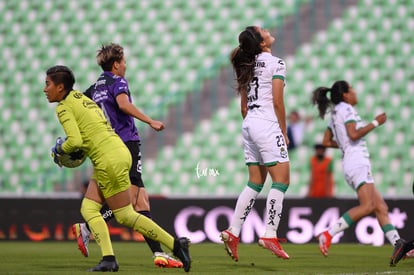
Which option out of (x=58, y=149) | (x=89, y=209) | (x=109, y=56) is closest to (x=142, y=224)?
(x=89, y=209)

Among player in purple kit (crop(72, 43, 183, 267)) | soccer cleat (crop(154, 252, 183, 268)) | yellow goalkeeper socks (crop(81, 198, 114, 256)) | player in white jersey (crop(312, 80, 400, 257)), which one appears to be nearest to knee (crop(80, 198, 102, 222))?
yellow goalkeeper socks (crop(81, 198, 114, 256))

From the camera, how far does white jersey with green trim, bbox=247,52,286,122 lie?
7340mm

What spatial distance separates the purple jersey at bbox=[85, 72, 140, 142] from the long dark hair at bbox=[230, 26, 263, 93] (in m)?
0.95

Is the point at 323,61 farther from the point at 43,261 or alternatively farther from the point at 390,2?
the point at 43,261

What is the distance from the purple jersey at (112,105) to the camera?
7.20 m

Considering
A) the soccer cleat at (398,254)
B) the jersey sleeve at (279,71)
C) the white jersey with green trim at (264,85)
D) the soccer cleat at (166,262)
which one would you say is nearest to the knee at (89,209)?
the soccer cleat at (166,262)

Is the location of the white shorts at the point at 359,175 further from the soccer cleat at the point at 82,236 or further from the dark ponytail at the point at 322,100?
the soccer cleat at the point at 82,236

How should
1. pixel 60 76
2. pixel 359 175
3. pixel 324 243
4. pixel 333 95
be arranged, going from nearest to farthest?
pixel 60 76, pixel 324 243, pixel 359 175, pixel 333 95

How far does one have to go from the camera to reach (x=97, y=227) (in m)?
6.46

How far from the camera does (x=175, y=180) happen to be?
1470 centimetres

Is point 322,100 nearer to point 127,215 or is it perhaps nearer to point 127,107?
point 127,107

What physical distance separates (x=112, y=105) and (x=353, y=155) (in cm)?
306

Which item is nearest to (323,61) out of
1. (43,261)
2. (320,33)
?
(320,33)

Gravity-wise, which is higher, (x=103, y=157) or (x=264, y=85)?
(x=264, y=85)
